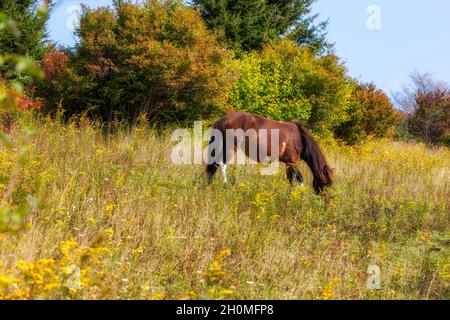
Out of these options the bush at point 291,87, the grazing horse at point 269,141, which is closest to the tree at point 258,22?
the bush at point 291,87

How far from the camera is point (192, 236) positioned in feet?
16.4

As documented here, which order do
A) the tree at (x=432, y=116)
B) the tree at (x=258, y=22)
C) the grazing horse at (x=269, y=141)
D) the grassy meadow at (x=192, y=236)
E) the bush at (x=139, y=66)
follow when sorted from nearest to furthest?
1. the grassy meadow at (x=192, y=236)
2. the grazing horse at (x=269, y=141)
3. the bush at (x=139, y=66)
4. the tree at (x=258, y=22)
5. the tree at (x=432, y=116)

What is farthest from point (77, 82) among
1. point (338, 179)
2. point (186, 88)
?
point (338, 179)

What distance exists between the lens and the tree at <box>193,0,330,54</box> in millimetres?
19656

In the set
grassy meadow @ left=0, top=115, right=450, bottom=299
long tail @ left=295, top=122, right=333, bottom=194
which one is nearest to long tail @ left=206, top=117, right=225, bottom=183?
grassy meadow @ left=0, top=115, right=450, bottom=299

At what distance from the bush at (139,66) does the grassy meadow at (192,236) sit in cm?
377

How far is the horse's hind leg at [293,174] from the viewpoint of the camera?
29.0 feet

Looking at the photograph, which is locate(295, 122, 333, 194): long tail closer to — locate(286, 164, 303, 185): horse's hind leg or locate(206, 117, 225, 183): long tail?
locate(286, 164, 303, 185): horse's hind leg

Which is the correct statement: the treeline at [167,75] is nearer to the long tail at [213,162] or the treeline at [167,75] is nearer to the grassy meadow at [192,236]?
the long tail at [213,162]

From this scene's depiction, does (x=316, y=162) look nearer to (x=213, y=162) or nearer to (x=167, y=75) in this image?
(x=213, y=162)

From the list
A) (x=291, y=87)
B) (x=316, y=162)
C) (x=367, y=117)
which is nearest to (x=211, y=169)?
(x=316, y=162)

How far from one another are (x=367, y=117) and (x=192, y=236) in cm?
1764

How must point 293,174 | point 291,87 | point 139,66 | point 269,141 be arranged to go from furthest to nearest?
point 291,87 < point 139,66 < point 269,141 < point 293,174
